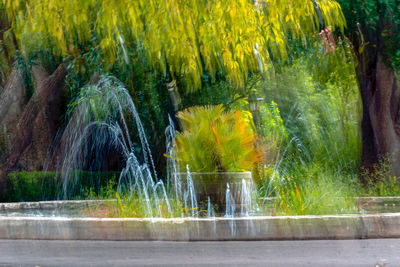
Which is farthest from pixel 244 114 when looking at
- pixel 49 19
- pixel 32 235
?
pixel 32 235

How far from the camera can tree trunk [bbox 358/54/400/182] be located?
13.1m

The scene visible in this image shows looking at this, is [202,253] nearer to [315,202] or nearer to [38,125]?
[315,202]

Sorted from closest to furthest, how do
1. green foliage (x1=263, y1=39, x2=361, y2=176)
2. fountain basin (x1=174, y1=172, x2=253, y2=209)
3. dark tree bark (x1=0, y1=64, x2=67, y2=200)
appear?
fountain basin (x1=174, y1=172, x2=253, y2=209), green foliage (x1=263, y1=39, x2=361, y2=176), dark tree bark (x1=0, y1=64, x2=67, y2=200)

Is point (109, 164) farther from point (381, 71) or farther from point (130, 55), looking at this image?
point (381, 71)

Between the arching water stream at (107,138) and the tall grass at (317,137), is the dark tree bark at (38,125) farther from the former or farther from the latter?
the tall grass at (317,137)

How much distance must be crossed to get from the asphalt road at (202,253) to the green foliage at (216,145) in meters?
1.82

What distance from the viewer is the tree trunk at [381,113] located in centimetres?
1307

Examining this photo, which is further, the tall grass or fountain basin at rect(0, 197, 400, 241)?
the tall grass

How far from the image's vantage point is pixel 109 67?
1302cm

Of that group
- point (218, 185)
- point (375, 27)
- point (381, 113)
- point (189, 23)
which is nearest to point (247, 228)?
point (218, 185)

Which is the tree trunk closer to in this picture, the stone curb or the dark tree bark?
the stone curb

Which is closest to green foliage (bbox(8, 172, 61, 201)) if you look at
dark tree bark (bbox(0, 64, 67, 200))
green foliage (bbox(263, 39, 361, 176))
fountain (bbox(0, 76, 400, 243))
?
dark tree bark (bbox(0, 64, 67, 200))

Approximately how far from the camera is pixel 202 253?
23.2 ft

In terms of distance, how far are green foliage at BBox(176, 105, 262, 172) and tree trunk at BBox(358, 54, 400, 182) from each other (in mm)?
4668
